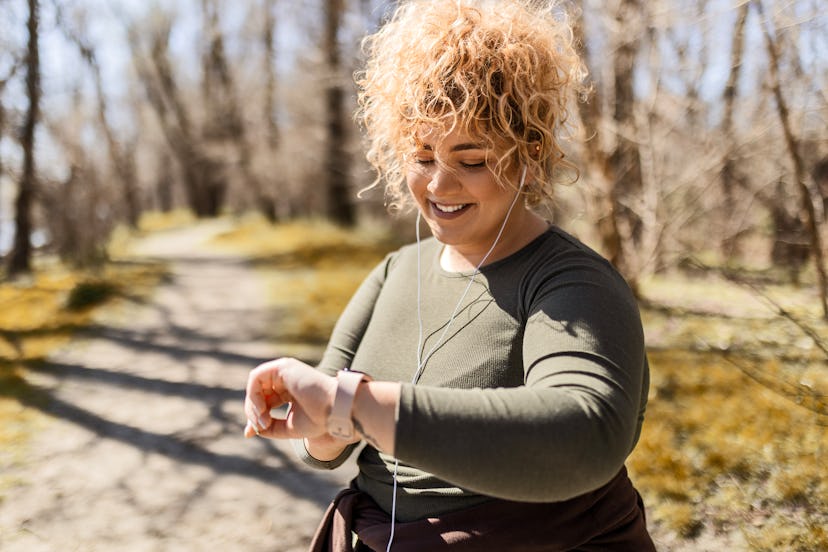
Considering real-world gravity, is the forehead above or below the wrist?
above

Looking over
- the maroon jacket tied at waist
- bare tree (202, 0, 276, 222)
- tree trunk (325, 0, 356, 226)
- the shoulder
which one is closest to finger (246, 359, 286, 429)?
the maroon jacket tied at waist

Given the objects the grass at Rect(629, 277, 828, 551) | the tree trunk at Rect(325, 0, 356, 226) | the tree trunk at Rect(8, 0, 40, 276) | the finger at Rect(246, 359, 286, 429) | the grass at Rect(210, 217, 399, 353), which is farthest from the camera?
the tree trunk at Rect(325, 0, 356, 226)

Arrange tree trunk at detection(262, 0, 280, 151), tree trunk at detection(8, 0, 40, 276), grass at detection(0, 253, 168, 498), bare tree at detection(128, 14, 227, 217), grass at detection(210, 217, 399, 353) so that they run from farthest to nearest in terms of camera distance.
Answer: bare tree at detection(128, 14, 227, 217), tree trunk at detection(262, 0, 280, 151), tree trunk at detection(8, 0, 40, 276), grass at detection(210, 217, 399, 353), grass at detection(0, 253, 168, 498)

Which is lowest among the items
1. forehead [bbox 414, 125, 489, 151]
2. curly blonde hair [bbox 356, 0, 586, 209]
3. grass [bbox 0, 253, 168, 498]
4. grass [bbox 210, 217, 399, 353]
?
grass [bbox 210, 217, 399, 353]

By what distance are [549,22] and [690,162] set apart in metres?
5.88

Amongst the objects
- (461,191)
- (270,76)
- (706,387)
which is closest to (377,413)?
(461,191)

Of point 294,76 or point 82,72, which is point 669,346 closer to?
point 82,72

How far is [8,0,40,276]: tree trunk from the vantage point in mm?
7934

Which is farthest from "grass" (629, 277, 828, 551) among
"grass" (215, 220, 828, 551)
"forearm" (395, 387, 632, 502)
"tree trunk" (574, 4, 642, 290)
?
"forearm" (395, 387, 632, 502)

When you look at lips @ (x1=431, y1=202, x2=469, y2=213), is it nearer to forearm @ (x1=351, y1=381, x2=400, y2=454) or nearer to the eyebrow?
the eyebrow

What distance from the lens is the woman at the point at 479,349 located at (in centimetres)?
100

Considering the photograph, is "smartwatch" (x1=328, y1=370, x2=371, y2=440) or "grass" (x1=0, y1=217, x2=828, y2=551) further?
"grass" (x1=0, y1=217, x2=828, y2=551)

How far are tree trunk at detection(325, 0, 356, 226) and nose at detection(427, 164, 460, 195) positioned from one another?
1044 centimetres

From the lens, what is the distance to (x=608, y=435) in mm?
1030
